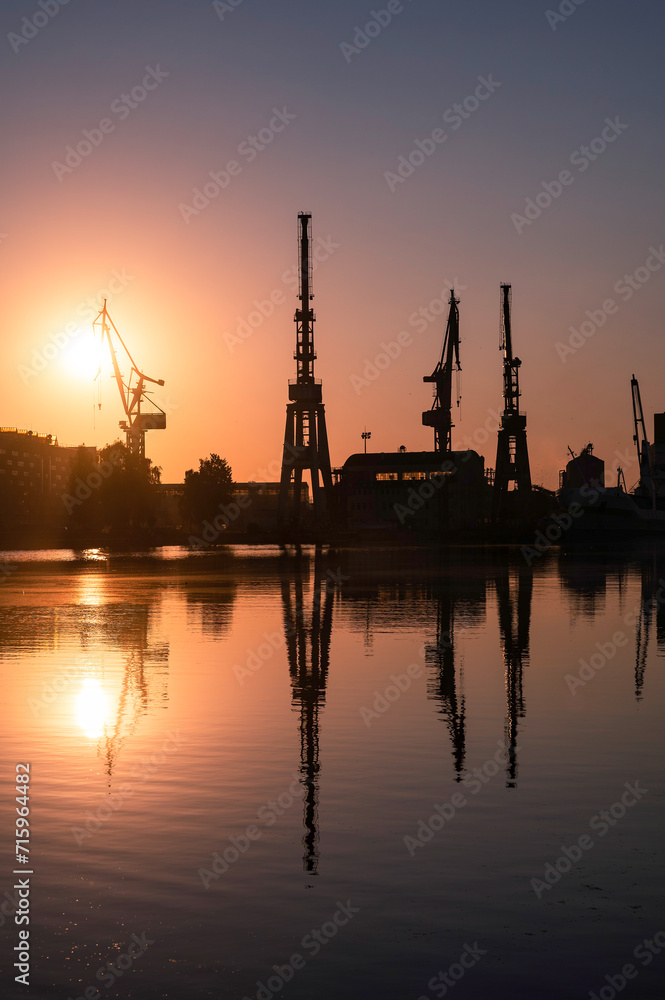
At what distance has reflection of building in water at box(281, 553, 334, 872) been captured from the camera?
41.8 ft

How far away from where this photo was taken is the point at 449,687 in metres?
22.2

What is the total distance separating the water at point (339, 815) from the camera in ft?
27.9

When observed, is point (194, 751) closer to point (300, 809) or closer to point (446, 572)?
point (300, 809)

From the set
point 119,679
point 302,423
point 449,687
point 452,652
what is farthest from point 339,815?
point 302,423

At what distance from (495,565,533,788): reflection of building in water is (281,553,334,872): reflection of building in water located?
263 cm

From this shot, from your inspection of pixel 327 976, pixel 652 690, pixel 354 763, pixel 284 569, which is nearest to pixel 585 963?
pixel 327 976

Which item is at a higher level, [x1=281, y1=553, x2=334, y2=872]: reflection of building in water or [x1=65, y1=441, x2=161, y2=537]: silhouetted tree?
[x1=65, y1=441, x2=161, y2=537]: silhouetted tree

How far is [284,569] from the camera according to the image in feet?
259

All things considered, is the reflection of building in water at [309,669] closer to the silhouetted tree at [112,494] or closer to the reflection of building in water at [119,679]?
the reflection of building in water at [119,679]

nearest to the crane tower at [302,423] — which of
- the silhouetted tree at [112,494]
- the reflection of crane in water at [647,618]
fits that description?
the silhouetted tree at [112,494]

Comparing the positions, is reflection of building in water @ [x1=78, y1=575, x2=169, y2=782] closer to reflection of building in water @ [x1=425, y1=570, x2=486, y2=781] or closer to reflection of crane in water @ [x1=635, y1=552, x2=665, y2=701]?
reflection of building in water @ [x1=425, y1=570, x2=486, y2=781]

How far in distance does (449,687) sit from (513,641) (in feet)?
28.0

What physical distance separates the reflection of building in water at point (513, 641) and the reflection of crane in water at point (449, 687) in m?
0.69

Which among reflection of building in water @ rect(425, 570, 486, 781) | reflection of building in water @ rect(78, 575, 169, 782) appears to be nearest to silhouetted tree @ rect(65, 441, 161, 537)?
reflection of building in water @ rect(425, 570, 486, 781)
